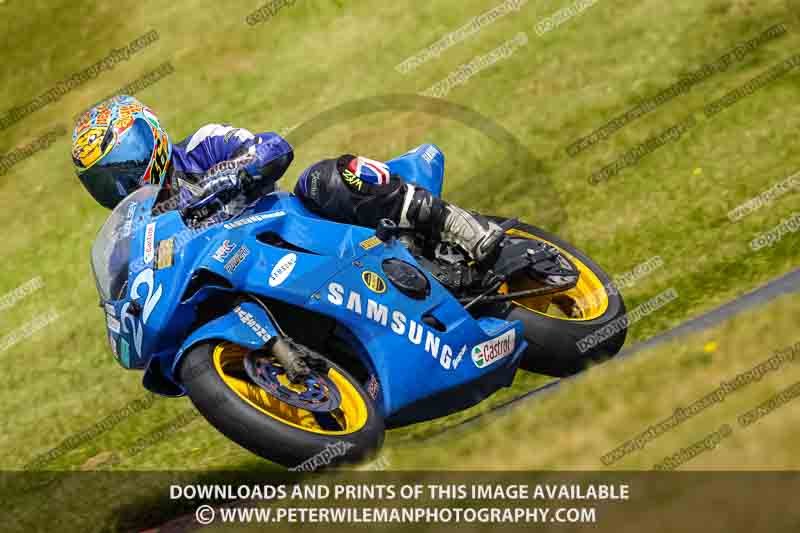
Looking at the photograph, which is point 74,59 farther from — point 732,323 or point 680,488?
point 680,488

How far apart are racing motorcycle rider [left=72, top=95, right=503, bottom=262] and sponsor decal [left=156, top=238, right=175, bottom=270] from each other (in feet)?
1.57

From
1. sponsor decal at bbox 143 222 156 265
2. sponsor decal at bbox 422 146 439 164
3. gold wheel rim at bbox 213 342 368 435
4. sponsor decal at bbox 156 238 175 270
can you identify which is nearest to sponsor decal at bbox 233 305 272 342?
gold wheel rim at bbox 213 342 368 435

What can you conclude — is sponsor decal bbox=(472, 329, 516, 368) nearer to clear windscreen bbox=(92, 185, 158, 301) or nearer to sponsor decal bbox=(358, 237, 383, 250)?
sponsor decal bbox=(358, 237, 383, 250)

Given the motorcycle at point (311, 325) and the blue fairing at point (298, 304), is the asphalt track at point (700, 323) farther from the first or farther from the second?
the blue fairing at point (298, 304)

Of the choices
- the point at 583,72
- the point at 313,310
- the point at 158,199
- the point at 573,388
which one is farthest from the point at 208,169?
the point at 583,72

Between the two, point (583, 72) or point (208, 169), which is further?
point (583, 72)

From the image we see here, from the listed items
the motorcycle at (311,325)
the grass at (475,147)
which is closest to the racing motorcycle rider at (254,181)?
the motorcycle at (311,325)

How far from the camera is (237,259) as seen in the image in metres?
6.30

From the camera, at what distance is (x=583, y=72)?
38.7 ft

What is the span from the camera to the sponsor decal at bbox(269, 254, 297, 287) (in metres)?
6.31

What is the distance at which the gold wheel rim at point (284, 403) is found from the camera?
5.85m

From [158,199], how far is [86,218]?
20.3ft

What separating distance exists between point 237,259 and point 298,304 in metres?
0.45

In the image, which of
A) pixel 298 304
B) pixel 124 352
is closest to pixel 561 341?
pixel 298 304
